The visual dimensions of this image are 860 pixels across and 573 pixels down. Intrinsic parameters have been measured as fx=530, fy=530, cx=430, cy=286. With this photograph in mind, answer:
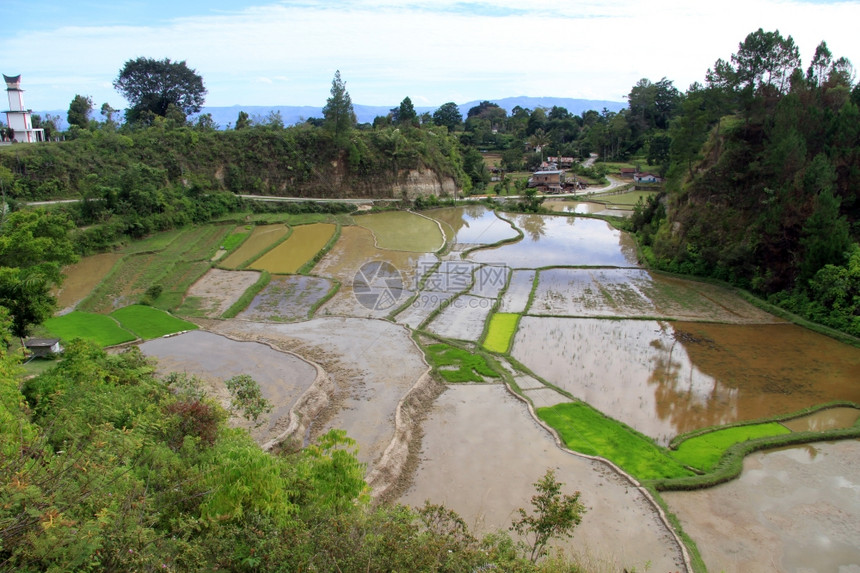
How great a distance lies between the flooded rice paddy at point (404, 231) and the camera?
3180 centimetres

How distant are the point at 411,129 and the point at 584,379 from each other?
3964cm

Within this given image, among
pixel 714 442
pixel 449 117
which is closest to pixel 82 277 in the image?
pixel 714 442

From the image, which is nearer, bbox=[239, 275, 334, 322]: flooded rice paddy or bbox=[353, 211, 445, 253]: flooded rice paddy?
bbox=[239, 275, 334, 322]: flooded rice paddy

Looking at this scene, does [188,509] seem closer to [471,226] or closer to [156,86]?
[471,226]

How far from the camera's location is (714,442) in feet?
41.5

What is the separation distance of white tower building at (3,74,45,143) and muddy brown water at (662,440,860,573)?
47.3m

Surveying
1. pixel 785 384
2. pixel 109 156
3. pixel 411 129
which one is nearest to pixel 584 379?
pixel 785 384

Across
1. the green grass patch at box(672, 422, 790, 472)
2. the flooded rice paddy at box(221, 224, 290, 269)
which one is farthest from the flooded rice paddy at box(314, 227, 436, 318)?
the green grass patch at box(672, 422, 790, 472)

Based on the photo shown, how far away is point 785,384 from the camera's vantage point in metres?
15.4

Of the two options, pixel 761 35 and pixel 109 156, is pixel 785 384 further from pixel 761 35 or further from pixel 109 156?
pixel 109 156

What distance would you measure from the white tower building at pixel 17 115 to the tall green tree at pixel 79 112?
22.1 ft

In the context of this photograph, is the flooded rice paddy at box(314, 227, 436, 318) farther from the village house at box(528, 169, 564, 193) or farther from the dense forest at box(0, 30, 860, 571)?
the village house at box(528, 169, 564, 193)

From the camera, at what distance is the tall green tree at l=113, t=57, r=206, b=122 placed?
156 ft

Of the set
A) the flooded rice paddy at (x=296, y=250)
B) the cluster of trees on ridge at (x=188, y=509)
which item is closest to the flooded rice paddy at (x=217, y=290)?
the flooded rice paddy at (x=296, y=250)
